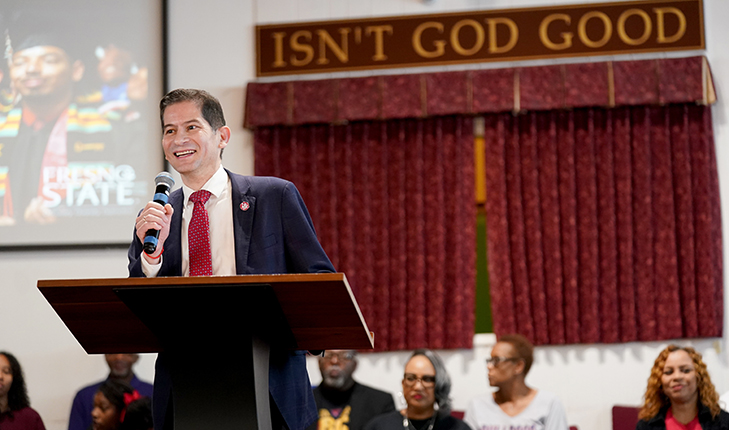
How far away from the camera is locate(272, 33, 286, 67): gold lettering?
636 cm

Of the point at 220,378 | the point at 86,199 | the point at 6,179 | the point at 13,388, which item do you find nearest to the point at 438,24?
the point at 86,199

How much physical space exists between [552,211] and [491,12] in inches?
59.8

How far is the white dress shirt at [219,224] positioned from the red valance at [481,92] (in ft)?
13.6

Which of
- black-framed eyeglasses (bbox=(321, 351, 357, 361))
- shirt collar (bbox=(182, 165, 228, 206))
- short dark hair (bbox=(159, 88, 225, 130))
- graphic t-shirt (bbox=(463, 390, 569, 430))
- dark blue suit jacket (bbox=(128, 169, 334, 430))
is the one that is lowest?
graphic t-shirt (bbox=(463, 390, 569, 430))

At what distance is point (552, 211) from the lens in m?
6.02

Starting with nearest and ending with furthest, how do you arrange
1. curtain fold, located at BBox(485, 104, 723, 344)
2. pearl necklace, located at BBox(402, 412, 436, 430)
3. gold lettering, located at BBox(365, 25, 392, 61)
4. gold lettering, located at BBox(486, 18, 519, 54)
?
1. pearl necklace, located at BBox(402, 412, 436, 430)
2. curtain fold, located at BBox(485, 104, 723, 344)
3. gold lettering, located at BBox(486, 18, 519, 54)
4. gold lettering, located at BBox(365, 25, 392, 61)

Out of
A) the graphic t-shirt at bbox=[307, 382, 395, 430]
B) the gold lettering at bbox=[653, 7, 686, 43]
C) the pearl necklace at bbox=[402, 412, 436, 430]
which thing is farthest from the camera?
the gold lettering at bbox=[653, 7, 686, 43]

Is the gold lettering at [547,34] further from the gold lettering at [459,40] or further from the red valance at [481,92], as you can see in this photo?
the gold lettering at [459,40]

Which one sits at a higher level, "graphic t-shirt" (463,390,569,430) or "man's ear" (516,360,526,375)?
"man's ear" (516,360,526,375)

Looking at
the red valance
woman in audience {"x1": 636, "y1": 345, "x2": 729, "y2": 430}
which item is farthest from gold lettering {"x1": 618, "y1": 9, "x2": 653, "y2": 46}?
woman in audience {"x1": 636, "y1": 345, "x2": 729, "y2": 430}

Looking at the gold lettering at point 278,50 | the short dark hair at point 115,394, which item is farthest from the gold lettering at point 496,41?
the short dark hair at point 115,394

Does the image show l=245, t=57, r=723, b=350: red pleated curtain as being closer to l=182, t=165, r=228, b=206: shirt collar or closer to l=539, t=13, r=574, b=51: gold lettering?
l=539, t=13, r=574, b=51: gold lettering

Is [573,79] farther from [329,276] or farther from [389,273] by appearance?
[329,276]

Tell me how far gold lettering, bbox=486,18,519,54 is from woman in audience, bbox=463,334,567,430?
219 cm
